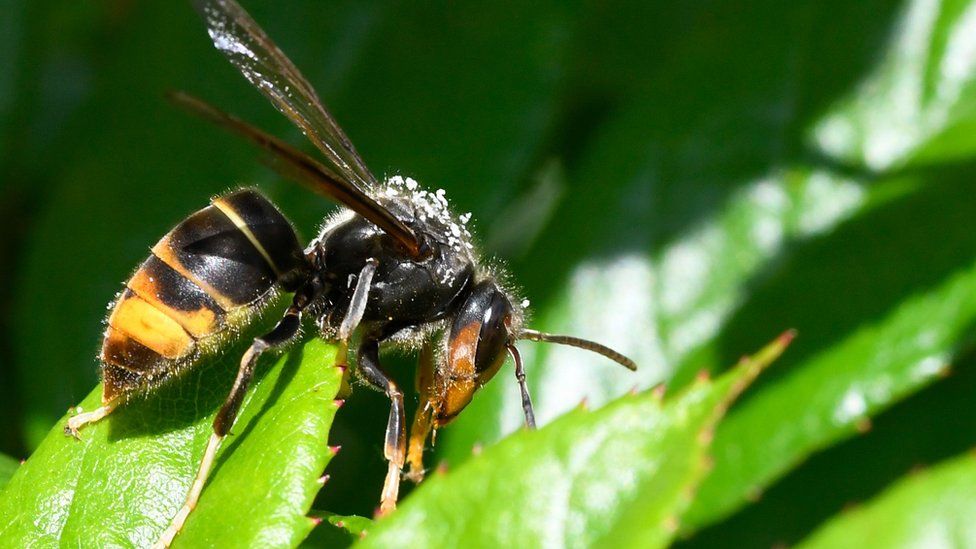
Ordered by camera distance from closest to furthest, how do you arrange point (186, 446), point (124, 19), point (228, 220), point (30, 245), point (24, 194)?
point (186, 446)
point (228, 220)
point (30, 245)
point (24, 194)
point (124, 19)

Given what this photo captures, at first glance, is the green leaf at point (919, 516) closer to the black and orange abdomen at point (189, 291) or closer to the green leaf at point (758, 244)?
the black and orange abdomen at point (189, 291)

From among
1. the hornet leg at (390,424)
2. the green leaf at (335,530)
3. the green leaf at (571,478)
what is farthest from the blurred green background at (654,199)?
the green leaf at (571,478)

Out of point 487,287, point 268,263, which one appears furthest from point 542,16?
point 268,263

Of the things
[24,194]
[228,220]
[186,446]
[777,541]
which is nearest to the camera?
[186,446]

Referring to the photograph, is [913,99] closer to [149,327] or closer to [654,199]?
[654,199]

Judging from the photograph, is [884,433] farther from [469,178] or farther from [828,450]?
[469,178]

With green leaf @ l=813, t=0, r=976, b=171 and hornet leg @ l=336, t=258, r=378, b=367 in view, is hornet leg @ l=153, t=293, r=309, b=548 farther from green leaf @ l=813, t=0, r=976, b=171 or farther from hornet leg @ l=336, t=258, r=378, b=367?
green leaf @ l=813, t=0, r=976, b=171

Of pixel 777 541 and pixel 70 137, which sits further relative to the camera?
pixel 70 137
